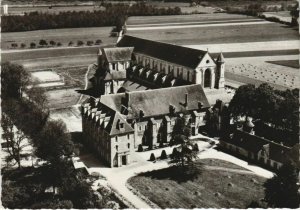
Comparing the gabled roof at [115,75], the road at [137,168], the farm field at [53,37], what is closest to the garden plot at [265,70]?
the gabled roof at [115,75]

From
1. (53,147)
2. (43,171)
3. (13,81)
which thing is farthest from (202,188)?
(13,81)

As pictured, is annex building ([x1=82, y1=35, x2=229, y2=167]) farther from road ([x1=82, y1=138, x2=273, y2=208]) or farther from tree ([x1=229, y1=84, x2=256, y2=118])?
tree ([x1=229, y1=84, x2=256, y2=118])

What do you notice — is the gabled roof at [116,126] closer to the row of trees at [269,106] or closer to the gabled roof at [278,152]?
the gabled roof at [278,152]

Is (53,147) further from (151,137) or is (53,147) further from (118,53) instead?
(118,53)

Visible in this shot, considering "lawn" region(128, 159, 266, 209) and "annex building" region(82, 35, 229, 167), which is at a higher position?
"annex building" region(82, 35, 229, 167)

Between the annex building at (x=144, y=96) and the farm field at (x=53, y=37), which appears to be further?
the farm field at (x=53, y=37)

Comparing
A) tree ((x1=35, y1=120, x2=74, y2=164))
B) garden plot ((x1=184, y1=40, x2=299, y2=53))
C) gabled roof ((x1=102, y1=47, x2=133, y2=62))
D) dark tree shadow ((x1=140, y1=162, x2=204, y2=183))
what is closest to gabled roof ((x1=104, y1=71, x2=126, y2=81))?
gabled roof ((x1=102, y1=47, x2=133, y2=62))
